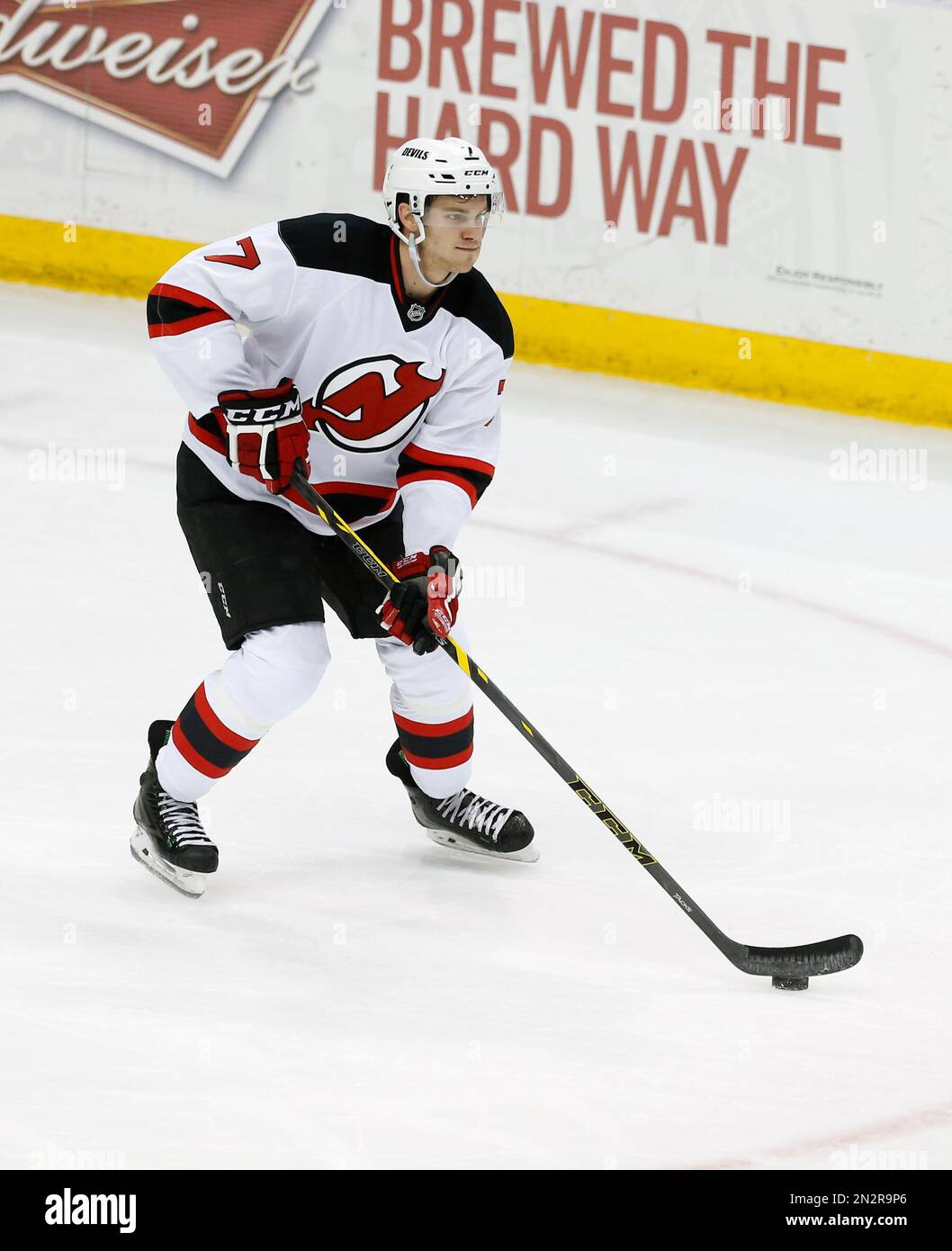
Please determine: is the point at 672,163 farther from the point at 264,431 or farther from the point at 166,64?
the point at 264,431

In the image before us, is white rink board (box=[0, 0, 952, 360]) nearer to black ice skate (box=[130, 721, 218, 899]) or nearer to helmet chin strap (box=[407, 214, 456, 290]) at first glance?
helmet chin strap (box=[407, 214, 456, 290])

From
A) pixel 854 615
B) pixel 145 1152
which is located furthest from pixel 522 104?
pixel 145 1152

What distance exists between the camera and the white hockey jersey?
2773 millimetres

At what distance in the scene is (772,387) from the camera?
20.0ft

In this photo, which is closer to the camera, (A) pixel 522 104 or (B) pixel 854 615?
(B) pixel 854 615

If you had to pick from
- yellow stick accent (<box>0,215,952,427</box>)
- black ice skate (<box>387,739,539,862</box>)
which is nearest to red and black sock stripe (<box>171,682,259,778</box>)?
black ice skate (<box>387,739,539,862</box>)

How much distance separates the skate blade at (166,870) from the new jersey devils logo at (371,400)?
658mm

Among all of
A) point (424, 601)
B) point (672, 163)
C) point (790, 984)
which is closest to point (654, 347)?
point (672, 163)

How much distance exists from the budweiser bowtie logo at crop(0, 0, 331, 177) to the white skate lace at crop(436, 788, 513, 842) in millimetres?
3791

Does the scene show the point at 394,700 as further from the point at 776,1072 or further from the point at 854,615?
the point at 854,615

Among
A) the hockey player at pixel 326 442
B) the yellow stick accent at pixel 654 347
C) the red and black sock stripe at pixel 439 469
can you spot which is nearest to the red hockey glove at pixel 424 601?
the hockey player at pixel 326 442
